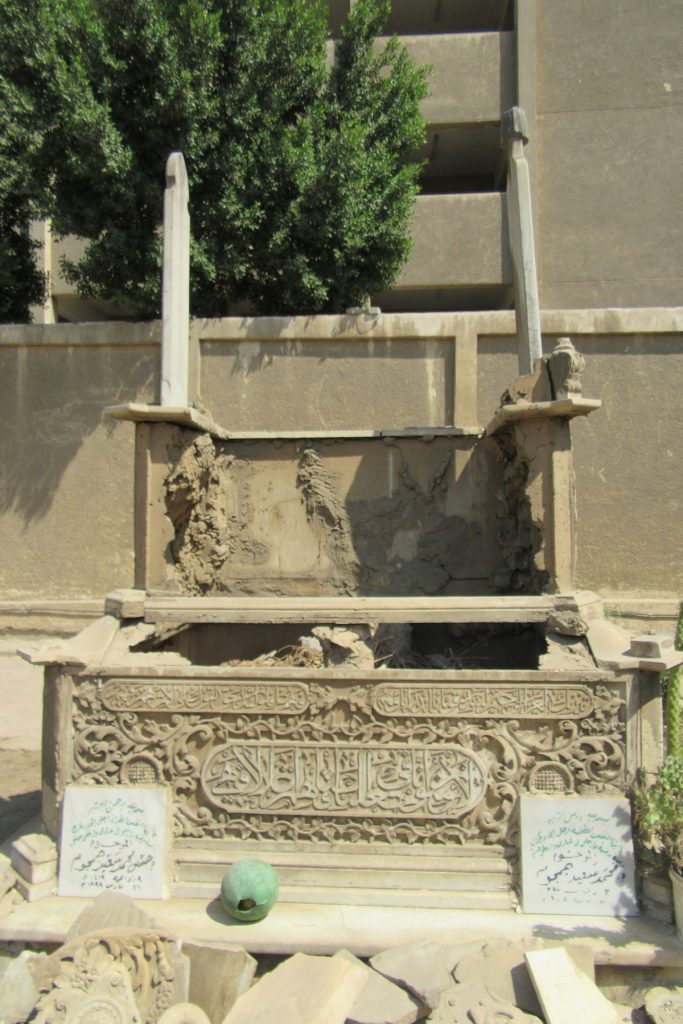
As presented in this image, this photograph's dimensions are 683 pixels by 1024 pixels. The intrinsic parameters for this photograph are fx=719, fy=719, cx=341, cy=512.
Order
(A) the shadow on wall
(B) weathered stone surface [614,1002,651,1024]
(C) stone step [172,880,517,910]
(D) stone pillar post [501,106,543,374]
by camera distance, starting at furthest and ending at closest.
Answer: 1. (A) the shadow on wall
2. (D) stone pillar post [501,106,543,374]
3. (C) stone step [172,880,517,910]
4. (B) weathered stone surface [614,1002,651,1024]

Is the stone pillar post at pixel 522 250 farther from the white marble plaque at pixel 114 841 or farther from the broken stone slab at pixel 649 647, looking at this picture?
the white marble plaque at pixel 114 841

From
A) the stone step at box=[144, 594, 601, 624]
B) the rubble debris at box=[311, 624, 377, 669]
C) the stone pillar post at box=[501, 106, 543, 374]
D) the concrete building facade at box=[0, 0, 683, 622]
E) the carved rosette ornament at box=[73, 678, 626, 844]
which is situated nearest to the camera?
the carved rosette ornament at box=[73, 678, 626, 844]

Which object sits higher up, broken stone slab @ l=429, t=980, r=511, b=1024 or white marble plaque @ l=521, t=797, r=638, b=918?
white marble plaque @ l=521, t=797, r=638, b=918

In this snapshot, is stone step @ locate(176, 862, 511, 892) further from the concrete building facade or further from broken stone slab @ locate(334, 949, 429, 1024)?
the concrete building facade

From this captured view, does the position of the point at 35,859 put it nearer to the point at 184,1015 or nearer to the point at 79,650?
the point at 79,650

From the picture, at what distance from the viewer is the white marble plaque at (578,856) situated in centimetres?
268

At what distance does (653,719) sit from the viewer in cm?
281

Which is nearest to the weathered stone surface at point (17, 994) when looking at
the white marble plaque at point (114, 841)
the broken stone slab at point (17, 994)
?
the broken stone slab at point (17, 994)

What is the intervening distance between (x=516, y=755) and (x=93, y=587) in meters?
5.09

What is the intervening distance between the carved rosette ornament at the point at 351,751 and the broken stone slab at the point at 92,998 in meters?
0.72

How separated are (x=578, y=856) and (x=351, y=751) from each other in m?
→ 0.93

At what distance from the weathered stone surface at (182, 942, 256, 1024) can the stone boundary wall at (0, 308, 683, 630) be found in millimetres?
4838

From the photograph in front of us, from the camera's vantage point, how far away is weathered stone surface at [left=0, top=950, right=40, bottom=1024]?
2.20 m

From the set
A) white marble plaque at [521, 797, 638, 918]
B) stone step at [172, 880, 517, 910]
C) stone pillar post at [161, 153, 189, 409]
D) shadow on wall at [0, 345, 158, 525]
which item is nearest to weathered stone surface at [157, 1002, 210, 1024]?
stone step at [172, 880, 517, 910]
